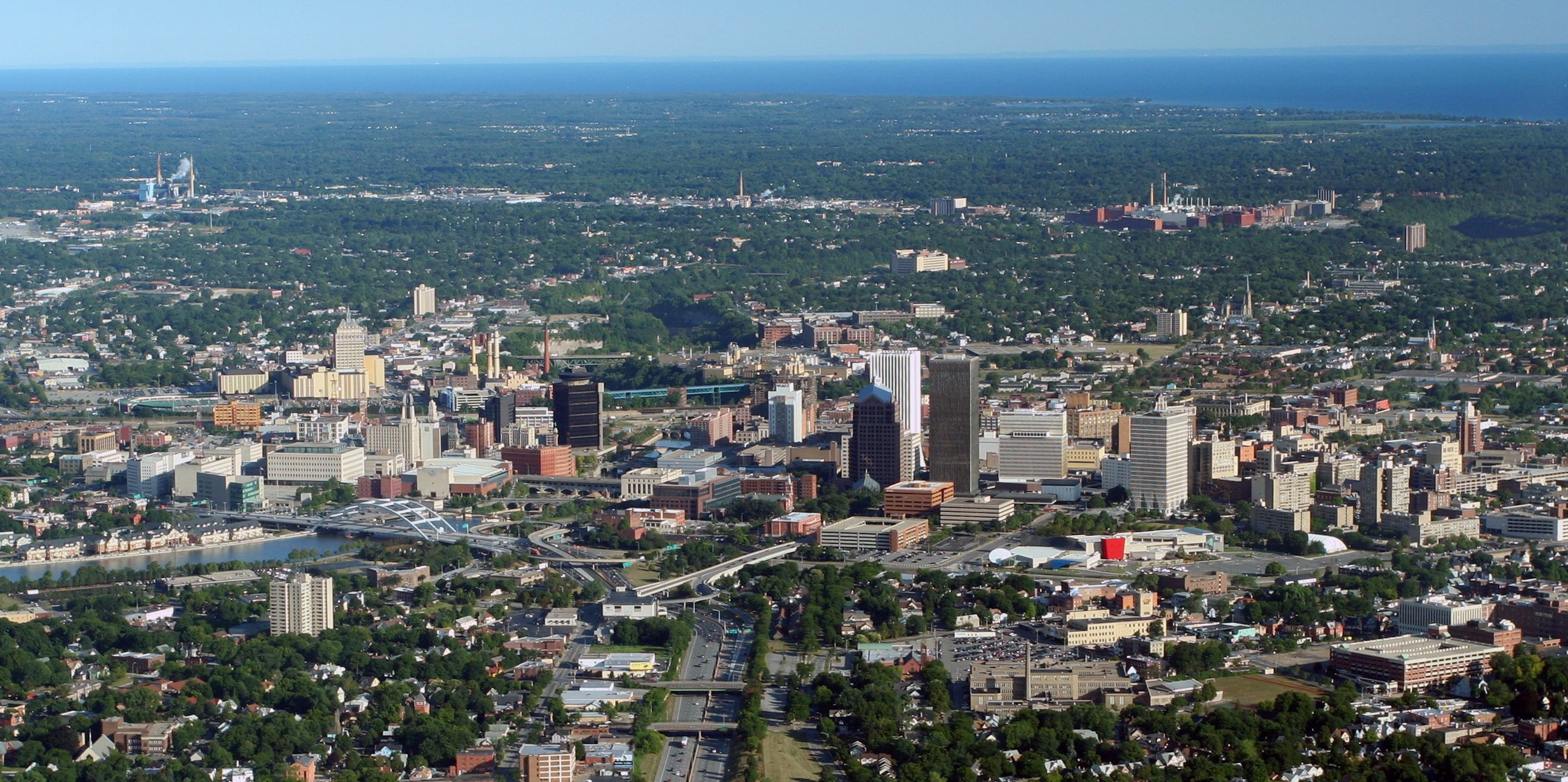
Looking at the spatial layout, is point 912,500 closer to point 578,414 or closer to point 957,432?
point 957,432

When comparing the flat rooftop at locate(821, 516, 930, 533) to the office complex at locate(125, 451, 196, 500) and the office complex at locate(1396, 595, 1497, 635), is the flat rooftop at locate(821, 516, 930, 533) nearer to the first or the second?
Answer: the office complex at locate(1396, 595, 1497, 635)

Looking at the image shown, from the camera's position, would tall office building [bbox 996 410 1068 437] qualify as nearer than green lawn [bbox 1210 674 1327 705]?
No

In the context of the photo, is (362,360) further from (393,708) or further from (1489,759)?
(1489,759)

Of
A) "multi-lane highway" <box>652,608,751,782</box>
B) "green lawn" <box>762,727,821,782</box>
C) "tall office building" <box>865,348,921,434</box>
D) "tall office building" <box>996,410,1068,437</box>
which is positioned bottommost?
"multi-lane highway" <box>652,608,751,782</box>

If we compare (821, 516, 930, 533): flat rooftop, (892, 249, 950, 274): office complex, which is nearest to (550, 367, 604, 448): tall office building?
(821, 516, 930, 533): flat rooftop

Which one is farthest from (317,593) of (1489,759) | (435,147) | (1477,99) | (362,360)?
(1477,99)

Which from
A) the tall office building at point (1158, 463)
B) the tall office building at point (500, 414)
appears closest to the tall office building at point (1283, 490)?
the tall office building at point (1158, 463)

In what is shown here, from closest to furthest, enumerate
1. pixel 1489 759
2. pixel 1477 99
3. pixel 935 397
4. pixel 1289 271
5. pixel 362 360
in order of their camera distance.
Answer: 1. pixel 1489 759
2. pixel 935 397
3. pixel 362 360
4. pixel 1289 271
5. pixel 1477 99

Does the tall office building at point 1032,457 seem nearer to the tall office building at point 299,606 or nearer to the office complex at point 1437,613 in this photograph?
the office complex at point 1437,613
